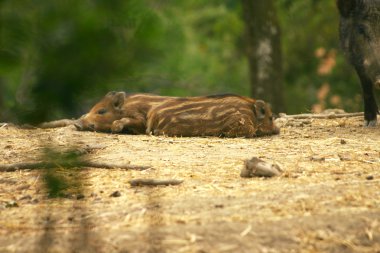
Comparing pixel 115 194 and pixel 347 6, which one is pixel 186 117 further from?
pixel 115 194

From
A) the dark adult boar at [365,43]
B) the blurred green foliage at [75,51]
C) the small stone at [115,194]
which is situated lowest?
the small stone at [115,194]

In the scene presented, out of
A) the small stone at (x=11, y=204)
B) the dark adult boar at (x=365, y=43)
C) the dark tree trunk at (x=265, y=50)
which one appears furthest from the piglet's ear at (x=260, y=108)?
the dark tree trunk at (x=265, y=50)

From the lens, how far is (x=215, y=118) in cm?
711

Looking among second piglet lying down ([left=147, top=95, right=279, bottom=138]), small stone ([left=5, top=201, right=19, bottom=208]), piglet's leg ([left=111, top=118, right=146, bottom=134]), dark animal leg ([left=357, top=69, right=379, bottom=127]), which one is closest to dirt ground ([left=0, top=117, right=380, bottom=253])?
small stone ([left=5, top=201, right=19, bottom=208])

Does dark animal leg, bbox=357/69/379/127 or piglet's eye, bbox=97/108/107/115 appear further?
dark animal leg, bbox=357/69/379/127

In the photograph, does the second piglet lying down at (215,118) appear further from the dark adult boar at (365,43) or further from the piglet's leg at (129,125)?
the dark adult boar at (365,43)

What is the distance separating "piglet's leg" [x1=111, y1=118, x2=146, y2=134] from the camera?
7515mm

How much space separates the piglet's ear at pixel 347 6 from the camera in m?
8.23

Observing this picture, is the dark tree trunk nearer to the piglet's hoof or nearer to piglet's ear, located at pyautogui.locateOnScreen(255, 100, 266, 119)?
piglet's ear, located at pyautogui.locateOnScreen(255, 100, 266, 119)

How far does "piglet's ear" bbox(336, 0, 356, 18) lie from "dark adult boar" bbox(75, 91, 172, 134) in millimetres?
2067

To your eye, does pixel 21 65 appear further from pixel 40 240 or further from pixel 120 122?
pixel 120 122

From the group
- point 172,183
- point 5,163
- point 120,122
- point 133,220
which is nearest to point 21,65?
point 133,220

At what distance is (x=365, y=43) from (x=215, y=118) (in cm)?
196

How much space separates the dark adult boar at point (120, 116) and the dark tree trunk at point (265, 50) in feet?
16.8
